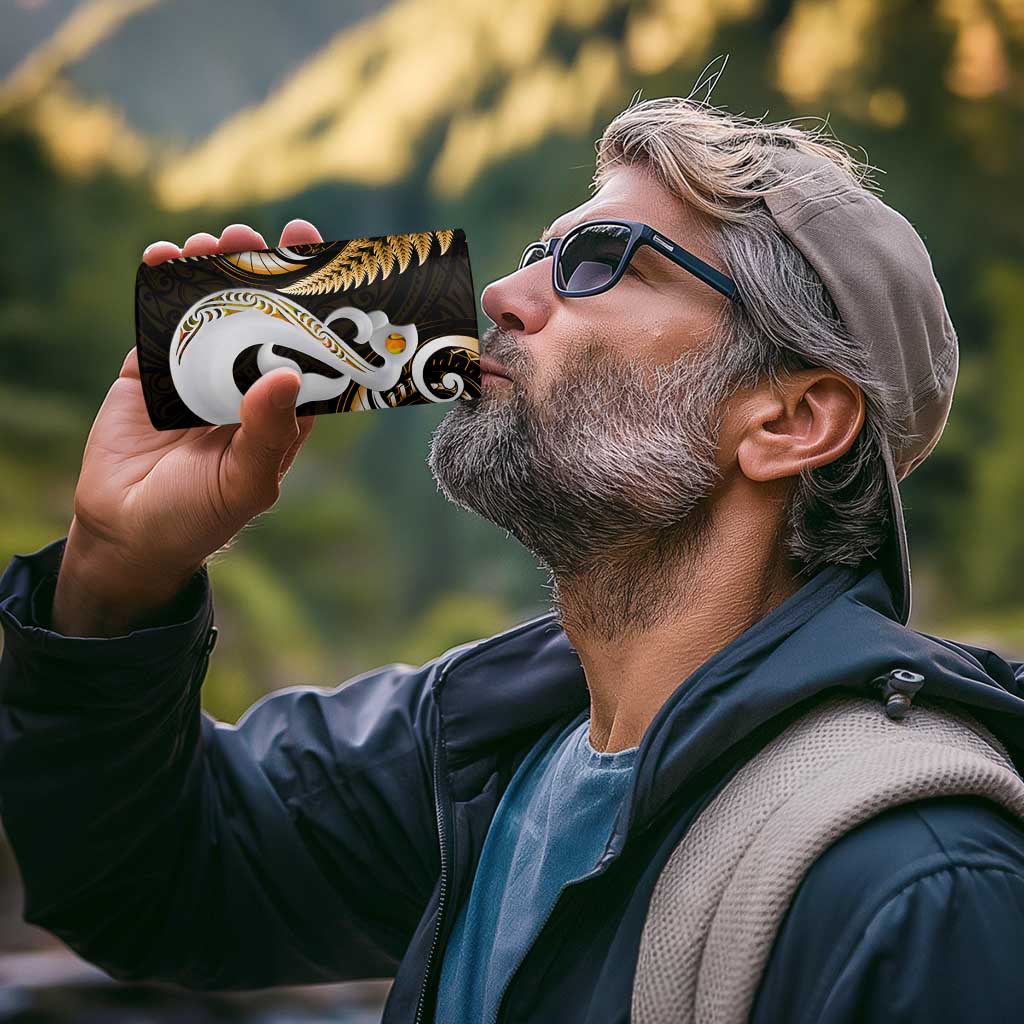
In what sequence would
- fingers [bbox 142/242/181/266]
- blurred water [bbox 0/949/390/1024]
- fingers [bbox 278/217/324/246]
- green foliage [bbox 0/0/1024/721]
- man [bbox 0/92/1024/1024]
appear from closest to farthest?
man [bbox 0/92/1024/1024] → fingers [bbox 142/242/181/266] → fingers [bbox 278/217/324/246] → blurred water [bbox 0/949/390/1024] → green foliage [bbox 0/0/1024/721]

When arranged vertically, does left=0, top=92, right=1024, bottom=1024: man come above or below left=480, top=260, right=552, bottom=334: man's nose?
below

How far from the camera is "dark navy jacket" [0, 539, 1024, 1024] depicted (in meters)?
0.92

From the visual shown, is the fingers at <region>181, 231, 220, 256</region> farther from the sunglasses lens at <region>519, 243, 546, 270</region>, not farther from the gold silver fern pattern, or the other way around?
the sunglasses lens at <region>519, 243, 546, 270</region>

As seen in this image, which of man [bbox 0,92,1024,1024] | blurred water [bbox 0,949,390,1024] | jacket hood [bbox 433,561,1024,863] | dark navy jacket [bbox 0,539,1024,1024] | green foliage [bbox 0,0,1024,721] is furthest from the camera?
green foliage [bbox 0,0,1024,721]

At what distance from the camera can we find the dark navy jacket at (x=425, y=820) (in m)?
0.92

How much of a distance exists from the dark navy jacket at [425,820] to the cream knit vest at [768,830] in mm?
23

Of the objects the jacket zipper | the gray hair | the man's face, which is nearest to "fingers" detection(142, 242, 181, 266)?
the man's face

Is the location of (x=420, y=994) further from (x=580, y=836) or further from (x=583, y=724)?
(x=583, y=724)

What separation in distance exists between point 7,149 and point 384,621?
2.55 meters

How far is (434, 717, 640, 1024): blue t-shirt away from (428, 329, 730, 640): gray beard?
0.17m

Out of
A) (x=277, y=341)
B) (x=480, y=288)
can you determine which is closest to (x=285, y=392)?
(x=277, y=341)

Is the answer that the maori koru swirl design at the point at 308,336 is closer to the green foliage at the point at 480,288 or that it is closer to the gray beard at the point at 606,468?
the gray beard at the point at 606,468

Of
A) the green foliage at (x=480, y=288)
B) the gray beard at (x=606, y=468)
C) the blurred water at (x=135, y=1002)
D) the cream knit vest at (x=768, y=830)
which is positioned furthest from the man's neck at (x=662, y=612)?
the green foliage at (x=480, y=288)

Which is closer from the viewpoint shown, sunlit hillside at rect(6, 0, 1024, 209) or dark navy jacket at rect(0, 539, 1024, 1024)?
dark navy jacket at rect(0, 539, 1024, 1024)
